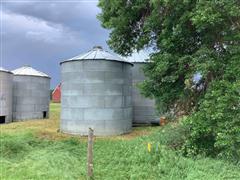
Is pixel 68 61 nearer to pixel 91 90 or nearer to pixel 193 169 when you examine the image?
pixel 91 90

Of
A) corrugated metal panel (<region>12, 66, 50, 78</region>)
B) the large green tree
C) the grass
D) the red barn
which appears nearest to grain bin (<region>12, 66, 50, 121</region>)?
corrugated metal panel (<region>12, 66, 50, 78</region>)

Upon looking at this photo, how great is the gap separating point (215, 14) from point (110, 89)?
705 centimetres

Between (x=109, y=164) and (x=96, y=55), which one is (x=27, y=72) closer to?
(x=96, y=55)

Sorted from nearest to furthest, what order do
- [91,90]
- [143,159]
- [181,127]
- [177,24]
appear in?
[143,159], [177,24], [181,127], [91,90]

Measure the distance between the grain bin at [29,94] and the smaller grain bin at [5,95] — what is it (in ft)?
2.23

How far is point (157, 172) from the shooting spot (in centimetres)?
710

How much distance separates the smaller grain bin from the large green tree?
931 centimetres

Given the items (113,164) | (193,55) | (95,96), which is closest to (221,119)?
(193,55)

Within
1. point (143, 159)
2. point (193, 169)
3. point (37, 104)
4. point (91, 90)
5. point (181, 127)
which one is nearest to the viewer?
point (193, 169)

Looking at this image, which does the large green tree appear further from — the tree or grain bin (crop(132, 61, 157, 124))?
grain bin (crop(132, 61, 157, 124))

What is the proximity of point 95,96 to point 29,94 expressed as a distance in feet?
25.3

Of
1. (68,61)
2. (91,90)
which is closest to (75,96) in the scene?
(91,90)

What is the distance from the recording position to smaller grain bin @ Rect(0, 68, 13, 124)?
57.9ft

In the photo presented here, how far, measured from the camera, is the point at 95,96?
13.4m
